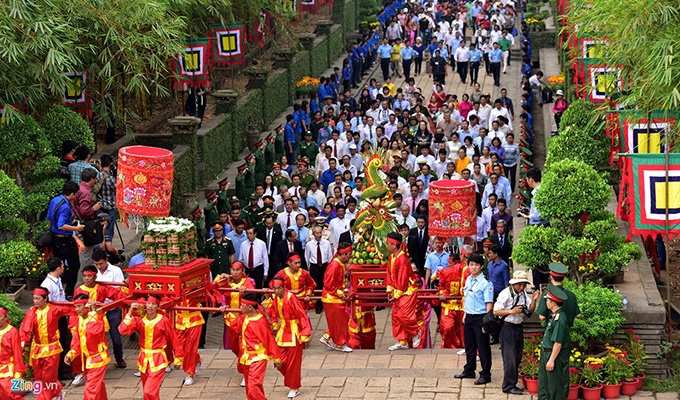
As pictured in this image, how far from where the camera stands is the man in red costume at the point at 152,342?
14852 mm

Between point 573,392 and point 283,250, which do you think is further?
point 283,250

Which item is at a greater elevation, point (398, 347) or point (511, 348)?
point (511, 348)

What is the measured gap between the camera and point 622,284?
16.4 m

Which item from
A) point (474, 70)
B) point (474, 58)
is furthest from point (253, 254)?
point (474, 70)

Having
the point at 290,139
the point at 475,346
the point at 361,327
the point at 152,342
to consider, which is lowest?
the point at 361,327

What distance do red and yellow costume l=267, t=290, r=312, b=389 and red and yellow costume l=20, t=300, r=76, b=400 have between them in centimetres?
247

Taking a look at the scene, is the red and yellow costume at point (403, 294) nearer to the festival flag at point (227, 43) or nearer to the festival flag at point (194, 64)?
the festival flag at point (194, 64)

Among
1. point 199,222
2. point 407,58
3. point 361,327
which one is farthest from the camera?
point 407,58

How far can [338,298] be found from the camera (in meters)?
17.3

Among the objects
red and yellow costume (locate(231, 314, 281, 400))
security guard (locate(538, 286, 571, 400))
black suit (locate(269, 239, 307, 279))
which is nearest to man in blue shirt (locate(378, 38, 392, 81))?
black suit (locate(269, 239, 307, 279))

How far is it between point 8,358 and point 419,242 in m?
7.40

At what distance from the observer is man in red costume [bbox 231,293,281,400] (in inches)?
583

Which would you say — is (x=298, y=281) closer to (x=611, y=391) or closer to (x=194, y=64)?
(x=611, y=391)

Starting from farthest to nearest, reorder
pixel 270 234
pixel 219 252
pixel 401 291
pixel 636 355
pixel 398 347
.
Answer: pixel 270 234 → pixel 219 252 → pixel 398 347 → pixel 401 291 → pixel 636 355
